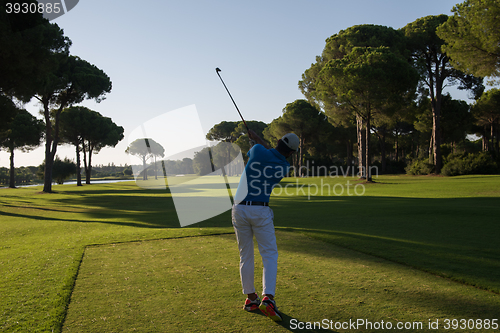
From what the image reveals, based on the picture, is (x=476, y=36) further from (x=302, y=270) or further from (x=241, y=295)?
(x=241, y=295)

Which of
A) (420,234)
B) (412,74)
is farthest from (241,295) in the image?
(412,74)

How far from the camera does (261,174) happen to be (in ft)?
12.8

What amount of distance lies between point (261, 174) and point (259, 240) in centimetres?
78

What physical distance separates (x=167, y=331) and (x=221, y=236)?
18.1ft

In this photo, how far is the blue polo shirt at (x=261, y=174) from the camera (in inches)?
153

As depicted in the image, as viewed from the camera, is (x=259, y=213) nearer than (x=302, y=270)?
Yes

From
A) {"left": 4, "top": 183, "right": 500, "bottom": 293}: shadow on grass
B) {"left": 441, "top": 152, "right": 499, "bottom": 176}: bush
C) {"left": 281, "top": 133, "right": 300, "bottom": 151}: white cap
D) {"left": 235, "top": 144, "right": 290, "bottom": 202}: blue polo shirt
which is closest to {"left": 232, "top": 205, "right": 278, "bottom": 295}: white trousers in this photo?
{"left": 235, "top": 144, "right": 290, "bottom": 202}: blue polo shirt

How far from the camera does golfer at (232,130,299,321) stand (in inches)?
152

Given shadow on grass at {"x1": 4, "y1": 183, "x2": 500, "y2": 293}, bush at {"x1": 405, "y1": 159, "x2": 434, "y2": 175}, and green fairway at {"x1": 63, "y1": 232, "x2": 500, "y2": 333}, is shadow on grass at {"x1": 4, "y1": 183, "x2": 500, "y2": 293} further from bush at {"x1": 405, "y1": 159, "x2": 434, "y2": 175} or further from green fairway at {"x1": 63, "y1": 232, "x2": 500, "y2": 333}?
bush at {"x1": 405, "y1": 159, "x2": 434, "y2": 175}

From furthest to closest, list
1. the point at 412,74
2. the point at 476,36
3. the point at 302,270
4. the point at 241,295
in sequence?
1. the point at 412,74
2. the point at 476,36
3. the point at 302,270
4. the point at 241,295

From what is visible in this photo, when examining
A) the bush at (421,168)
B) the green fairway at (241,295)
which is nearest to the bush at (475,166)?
the bush at (421,168)

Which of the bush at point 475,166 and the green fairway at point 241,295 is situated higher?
the bush at point 475,166

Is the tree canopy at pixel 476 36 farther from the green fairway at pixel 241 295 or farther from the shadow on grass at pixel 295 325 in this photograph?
the shadow on grass at pixel 295 325

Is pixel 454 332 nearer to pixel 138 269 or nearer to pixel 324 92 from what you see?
pixel 138 269
